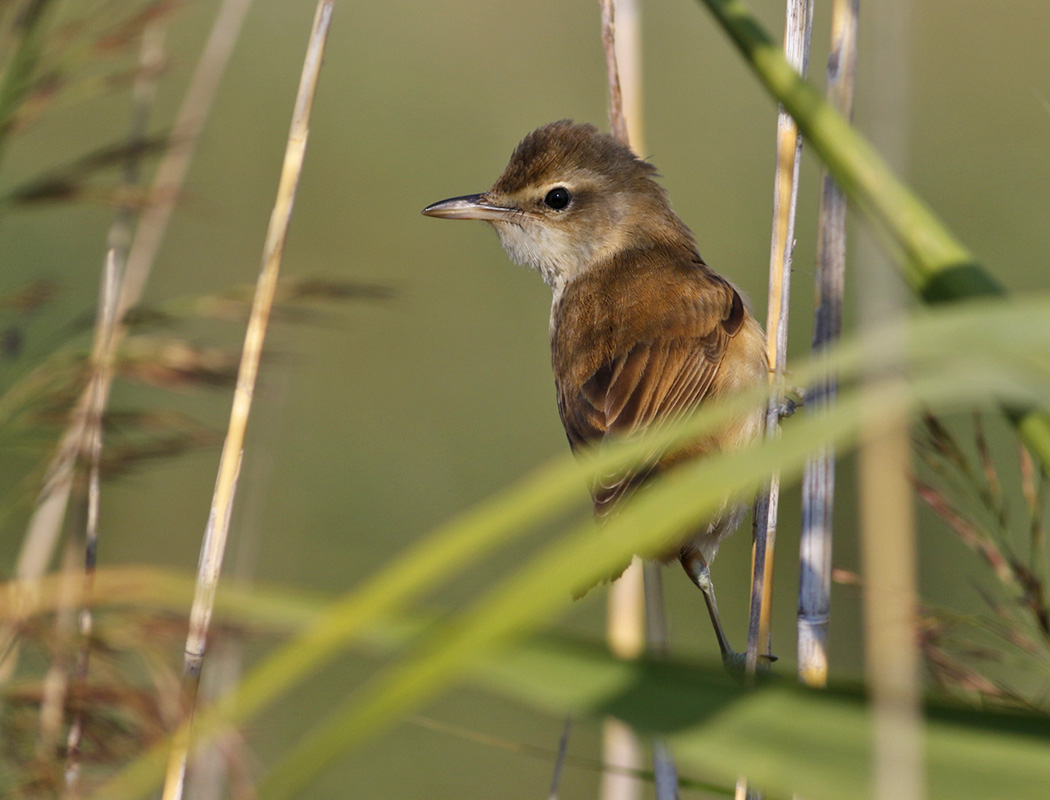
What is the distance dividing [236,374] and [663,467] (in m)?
1.07

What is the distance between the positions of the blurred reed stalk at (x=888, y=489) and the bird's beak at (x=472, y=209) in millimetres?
2403

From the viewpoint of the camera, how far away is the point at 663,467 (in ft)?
8.78

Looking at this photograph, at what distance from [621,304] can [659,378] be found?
1.01 ft

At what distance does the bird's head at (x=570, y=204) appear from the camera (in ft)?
11.2

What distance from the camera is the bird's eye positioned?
3453 millimetres

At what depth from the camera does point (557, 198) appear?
347cm

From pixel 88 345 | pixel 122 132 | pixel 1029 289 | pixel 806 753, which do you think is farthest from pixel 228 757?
pixel 122 132

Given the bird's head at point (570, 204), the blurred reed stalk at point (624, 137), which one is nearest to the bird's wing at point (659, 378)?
the blurred reed stalk at point (624, 137)

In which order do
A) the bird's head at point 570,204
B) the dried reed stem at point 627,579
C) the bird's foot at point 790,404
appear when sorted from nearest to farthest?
the dried reed stem at point 627,579 < the bird's foot at point 790,404 < the bird's head at point 570,204

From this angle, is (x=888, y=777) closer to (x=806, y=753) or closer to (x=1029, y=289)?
(x=806, y=753)

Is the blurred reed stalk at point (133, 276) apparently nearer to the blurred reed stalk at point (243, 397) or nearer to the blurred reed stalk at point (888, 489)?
the blurred reed stalk at point (243, 397)

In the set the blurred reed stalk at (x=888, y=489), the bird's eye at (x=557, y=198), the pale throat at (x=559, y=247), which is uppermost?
the bird's eye at (x=557, y=198)

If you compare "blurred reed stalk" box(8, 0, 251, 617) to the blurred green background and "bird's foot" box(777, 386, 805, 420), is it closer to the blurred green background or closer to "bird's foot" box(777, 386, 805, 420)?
"bird's foot" box(777, 386, 805, 420)

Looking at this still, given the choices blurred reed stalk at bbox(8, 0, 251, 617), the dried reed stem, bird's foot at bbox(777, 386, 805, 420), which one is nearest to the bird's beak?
the dried reed stem
